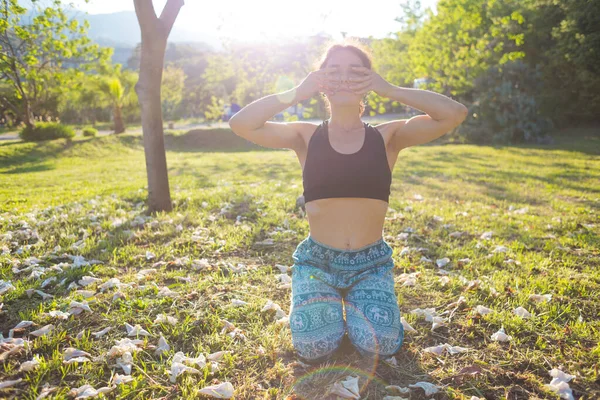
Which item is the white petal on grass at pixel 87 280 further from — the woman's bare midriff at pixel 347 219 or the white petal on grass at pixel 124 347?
the woman's bare midriff at pixel 347 219

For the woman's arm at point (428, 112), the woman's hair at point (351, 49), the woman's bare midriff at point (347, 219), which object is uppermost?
the woman's hair at point (351, 49)

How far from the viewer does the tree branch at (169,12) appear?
271 inches

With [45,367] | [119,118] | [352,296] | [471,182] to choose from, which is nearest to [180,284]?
[45,367]

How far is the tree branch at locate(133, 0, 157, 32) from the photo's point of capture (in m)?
6.70

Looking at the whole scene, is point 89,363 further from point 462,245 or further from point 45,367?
point 462,245

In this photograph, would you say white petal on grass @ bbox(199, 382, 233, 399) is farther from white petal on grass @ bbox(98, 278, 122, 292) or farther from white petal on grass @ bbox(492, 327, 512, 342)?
white petal on grass @ bbox(492, 327, 512, 342)

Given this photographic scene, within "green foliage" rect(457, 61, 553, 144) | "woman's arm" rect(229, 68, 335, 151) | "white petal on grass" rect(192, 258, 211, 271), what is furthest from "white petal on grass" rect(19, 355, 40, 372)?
"green foliage" rect(457, 61, 553, 144)

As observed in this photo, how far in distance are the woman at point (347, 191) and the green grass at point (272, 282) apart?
33 cm

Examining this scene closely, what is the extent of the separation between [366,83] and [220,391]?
2.56m

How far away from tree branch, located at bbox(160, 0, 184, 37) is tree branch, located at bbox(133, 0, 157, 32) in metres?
0.17

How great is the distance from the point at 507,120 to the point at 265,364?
2229cm

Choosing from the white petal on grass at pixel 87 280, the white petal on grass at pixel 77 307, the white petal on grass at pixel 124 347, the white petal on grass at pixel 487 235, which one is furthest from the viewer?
the white petal on grass at pixel 487 235

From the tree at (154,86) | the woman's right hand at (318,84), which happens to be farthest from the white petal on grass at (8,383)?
the tree at (154,86)

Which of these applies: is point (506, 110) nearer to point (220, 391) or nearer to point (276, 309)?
point (276, 309)
